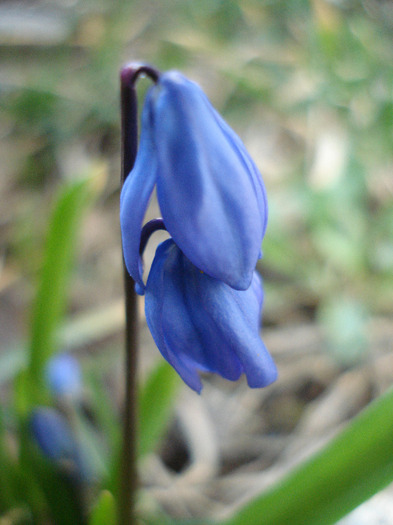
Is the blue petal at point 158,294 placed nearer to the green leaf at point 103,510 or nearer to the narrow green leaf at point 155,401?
the green leaf at point 103,510

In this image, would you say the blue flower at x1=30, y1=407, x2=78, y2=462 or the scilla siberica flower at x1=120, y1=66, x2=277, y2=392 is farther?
the blue flower at x1=30, y1=407, x2=78, y2=462

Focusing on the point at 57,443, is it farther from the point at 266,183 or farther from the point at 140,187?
the point at 266,183

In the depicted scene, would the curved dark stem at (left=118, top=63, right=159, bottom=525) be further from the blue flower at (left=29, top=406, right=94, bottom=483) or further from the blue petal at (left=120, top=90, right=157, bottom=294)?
the blue flower at (left=29, top=406, right=94, bottom=483)

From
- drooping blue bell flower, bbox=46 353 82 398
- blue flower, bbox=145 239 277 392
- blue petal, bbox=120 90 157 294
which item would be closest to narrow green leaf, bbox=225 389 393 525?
blue flower, bbox=145 239 277 392

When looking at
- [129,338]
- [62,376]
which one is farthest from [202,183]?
[62,376]

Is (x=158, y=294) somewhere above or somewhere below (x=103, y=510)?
above

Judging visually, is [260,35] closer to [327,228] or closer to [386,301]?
[327,228]
